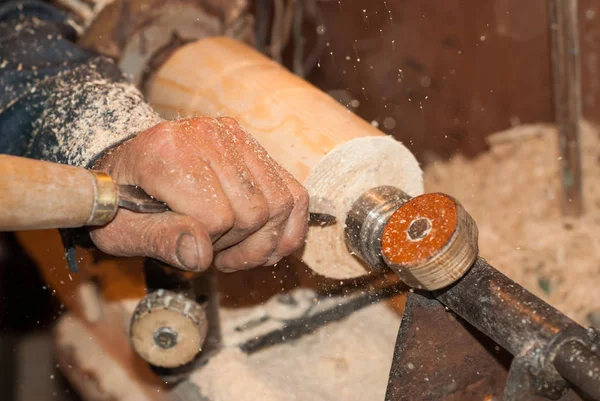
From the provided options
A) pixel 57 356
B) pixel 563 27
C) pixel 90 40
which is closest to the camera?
pixel 90 40

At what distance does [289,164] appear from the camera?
1.10m

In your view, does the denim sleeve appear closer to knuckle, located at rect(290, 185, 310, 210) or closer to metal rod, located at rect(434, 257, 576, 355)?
knuckle, located at rect(290, 185, 310, 210)

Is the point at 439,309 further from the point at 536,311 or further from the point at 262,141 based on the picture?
the point at 262,141

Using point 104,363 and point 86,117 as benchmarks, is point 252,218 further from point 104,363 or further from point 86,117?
point 104,363

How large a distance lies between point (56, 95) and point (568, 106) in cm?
137

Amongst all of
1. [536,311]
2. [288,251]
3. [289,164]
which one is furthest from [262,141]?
[536,311]

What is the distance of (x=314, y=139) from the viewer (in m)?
1.10

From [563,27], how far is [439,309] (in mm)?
1208

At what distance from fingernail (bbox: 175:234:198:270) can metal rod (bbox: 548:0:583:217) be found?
139 cm

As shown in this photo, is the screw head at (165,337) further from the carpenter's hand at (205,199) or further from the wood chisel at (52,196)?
the wood chisel at (52,196)

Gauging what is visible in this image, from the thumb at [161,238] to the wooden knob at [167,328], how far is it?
192 millimetres

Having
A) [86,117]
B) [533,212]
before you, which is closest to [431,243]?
[86,117]

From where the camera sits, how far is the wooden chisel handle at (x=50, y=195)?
27.9 inches

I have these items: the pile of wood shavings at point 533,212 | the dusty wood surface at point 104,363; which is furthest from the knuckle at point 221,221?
the pile of wood shavings at point 533,212
